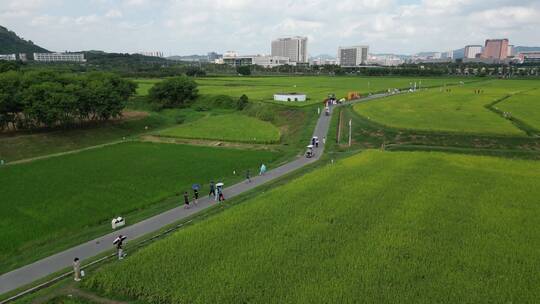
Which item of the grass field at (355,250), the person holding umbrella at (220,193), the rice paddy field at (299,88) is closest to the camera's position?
the grass field at (355,250)

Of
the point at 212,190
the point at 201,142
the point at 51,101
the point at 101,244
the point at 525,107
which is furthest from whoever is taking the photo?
the point at 525,107

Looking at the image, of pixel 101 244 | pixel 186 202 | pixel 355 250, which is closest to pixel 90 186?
pixel 186 202

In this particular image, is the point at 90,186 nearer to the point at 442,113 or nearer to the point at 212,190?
the point at 212,190

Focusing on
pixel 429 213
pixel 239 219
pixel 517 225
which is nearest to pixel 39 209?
pixel 239 219

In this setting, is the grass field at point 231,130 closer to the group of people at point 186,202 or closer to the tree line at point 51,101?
the tree line at point 51,101

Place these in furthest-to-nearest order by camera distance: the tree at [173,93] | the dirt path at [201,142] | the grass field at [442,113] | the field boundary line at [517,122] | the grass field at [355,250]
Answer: the tree at [173,93] → the dirt path at [201,142] → the grass field at [442,113] → the field boundary line at [517,122] → the grass field at [355,250]

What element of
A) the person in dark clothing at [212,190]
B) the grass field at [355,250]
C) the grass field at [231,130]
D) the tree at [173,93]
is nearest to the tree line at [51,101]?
the grass field at [231,130]

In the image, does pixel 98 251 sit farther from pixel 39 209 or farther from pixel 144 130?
pixel 144 130
